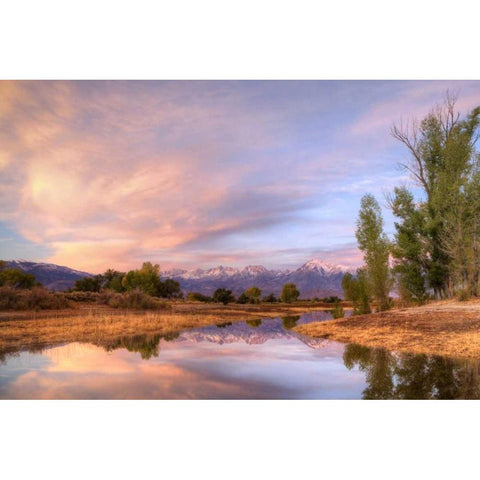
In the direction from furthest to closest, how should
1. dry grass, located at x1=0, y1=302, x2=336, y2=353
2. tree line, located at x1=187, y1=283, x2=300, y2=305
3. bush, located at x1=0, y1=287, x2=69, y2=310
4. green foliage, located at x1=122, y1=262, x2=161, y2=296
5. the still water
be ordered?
tree line, located at x1=187, y1=283, x2=300, y2=305 → bush, located at x1=0, y1=287, x2=69, y2=310 → green foliage, located at x1=122, y1=262, x2=161, y2=296 → dry grass, located at x1=0, y1=302, x2=336, y2=353 → the still water

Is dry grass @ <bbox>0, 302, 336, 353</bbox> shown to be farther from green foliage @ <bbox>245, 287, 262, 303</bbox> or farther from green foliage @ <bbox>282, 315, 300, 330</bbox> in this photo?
green foliage @ <bbox>282, 315, 300, 330</bbox>

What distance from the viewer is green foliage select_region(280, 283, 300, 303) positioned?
81.9 feet

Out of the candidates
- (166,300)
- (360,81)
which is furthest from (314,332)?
(166,300)

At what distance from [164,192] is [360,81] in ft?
18.8

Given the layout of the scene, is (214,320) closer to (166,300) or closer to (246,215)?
(166,300)

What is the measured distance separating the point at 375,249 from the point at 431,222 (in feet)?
6.25

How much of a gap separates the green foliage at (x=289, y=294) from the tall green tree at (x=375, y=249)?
10613 mm

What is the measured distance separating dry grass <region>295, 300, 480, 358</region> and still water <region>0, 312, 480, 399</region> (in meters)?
0.67

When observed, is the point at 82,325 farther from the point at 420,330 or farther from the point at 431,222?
the point at 431,222

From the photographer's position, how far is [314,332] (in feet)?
41.2

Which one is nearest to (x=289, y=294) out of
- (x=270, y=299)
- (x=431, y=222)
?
(x=270, y=299)

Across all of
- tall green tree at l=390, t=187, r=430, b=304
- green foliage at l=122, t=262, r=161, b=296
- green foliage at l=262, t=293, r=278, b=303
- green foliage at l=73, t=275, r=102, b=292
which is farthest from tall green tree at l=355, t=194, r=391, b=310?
green foliage at l=262, t=293, r=278, b=303

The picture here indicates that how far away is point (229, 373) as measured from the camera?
298 inches

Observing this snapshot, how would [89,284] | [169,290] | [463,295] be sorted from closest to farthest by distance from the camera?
[463,295]
[89,284]
[169,290]
